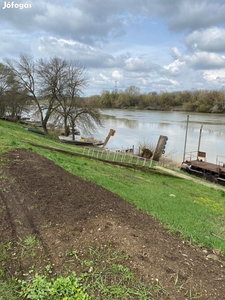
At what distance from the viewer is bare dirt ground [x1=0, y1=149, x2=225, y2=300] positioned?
328 centimetres

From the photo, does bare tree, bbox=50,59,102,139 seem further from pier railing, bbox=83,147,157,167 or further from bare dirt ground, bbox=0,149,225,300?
bare dirt ground, bbox=0,149,225,300

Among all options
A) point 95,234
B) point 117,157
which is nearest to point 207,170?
point 117,157

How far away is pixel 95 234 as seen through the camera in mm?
4016

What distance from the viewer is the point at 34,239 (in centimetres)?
372

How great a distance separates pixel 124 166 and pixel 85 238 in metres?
12.4

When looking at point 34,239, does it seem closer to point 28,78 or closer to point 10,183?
point 10,183

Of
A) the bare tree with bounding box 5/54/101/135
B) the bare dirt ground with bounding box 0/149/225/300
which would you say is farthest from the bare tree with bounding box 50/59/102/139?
the bare dirt ground with bounding box 0/149/225/300

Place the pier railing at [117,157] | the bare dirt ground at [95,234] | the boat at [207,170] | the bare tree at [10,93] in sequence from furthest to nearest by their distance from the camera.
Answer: the bare tree at [10,93] < the boat at [207,170] < the pier railing at [117,157] < the bare dirt ground at [95,234]

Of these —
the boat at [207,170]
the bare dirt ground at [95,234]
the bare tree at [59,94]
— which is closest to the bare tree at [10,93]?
the bare tree at [59,94]

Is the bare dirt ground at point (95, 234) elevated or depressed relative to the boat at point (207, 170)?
elevated

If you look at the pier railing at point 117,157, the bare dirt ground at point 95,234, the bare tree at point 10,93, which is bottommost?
the pier railing at point 117,157

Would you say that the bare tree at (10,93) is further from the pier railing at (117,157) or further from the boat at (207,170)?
the boat at (207,170)

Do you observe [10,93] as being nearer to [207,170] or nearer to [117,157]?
[117,157]

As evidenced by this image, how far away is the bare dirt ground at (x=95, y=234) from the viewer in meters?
3.28
